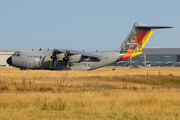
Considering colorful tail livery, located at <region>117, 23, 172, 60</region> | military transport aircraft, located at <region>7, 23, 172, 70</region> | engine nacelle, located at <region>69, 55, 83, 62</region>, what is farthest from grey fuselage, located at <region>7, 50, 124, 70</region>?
colorful tail livery, located at <region>117, 23, 172, 60</region>

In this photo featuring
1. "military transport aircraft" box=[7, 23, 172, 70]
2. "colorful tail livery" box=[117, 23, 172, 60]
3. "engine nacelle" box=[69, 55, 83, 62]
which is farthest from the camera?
"colorful tail livery" box=[117, 23, 172, 60]

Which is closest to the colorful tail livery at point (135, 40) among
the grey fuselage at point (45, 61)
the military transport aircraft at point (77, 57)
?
the military transport aircraft at point (77, 57)

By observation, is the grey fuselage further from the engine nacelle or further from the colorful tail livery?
the colorful tail livery

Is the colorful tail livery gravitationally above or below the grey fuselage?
above

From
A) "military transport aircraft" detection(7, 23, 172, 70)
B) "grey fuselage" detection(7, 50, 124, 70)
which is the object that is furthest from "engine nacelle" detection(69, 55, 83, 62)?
"grey fuselage" detection(7, 50, 124, 70)

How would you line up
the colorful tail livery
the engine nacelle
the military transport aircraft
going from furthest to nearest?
the colorful tail livery → the engine nacelle → the military transport aircraft

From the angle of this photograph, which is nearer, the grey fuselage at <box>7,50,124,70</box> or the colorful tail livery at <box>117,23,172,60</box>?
the grey fuselage at <box>7,50,124,70</box>

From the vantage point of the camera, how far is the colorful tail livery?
44156mm

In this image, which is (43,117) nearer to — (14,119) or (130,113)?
(14,119)

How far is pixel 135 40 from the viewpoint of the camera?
4478cm

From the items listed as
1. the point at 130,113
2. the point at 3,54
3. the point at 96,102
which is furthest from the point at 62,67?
the point at 3,54

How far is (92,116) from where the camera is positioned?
34.1 ft

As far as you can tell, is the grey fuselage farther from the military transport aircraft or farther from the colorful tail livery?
the colorful tail livery

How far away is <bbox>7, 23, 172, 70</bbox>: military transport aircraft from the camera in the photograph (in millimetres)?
42000
